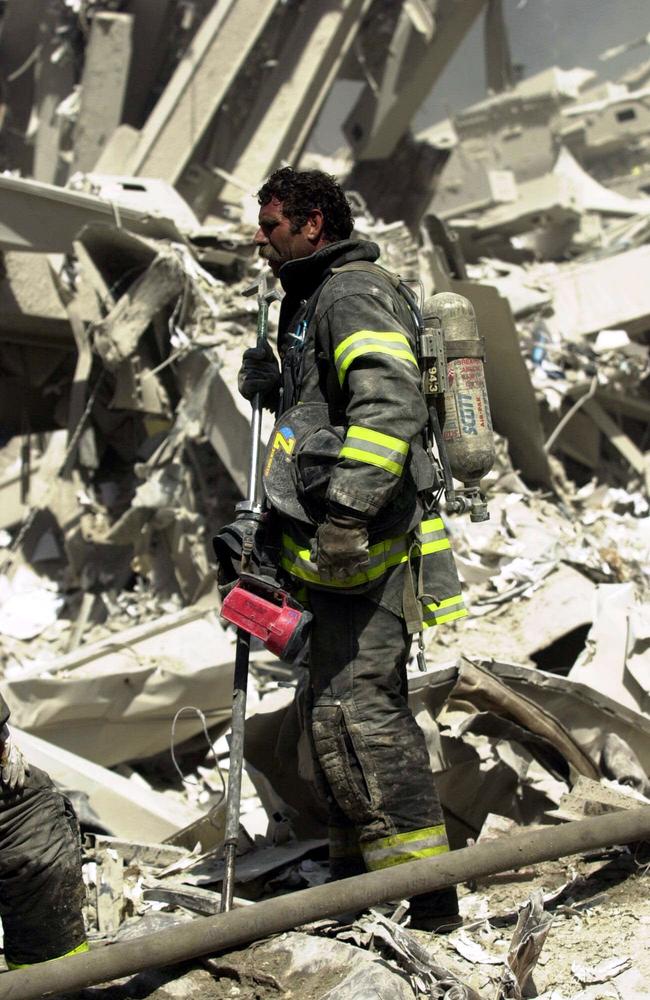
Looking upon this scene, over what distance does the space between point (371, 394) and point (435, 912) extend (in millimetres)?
1291

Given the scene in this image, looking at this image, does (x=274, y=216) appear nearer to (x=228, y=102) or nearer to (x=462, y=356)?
(x=462, y=356)

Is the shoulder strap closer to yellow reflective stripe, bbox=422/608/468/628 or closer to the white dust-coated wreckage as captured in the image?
yellow reflective stripe, bbox=422/608/468/628

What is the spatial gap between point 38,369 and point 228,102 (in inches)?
114

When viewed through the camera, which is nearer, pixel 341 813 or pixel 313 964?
pixel 313 964

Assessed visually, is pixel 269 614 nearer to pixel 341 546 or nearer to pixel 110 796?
pixel 341 546

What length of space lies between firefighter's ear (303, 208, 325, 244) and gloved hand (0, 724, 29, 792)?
4.82 feet

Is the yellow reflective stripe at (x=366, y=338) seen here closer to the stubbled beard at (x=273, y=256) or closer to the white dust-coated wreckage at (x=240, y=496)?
the stubbled beard at (x=273, y=256)

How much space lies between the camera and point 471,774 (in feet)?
11.2

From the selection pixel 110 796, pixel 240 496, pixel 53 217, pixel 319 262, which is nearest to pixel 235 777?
pixel 110 796

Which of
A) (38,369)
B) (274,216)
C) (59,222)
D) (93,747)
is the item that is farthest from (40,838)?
(38,369)

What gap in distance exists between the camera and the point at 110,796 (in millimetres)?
3855

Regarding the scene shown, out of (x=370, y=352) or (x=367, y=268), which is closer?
(x=370, y=352)

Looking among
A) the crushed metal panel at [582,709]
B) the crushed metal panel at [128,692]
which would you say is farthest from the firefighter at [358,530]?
the crushed metal panel at [128,692]

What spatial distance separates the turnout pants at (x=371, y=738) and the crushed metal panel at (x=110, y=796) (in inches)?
53.2
